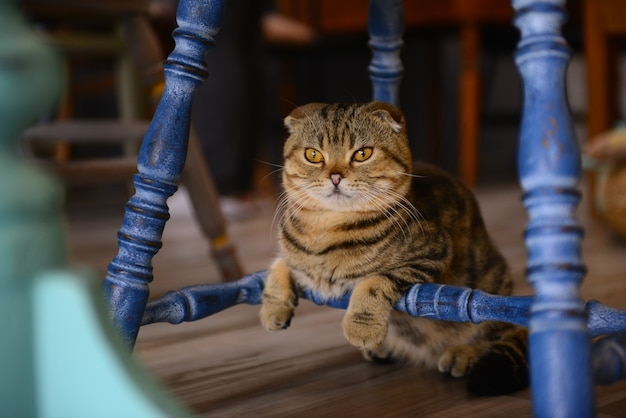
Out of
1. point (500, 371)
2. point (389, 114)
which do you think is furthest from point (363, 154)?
point (500, 371)

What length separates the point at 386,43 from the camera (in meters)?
1.21

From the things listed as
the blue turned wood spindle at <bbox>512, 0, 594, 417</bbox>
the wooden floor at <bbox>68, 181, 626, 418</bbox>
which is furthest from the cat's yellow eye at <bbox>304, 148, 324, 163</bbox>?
the blue turned wood spindle at <bbox>512, 0, 594, 417</bbox>

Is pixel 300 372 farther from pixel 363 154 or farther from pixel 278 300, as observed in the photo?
pixel 363 154

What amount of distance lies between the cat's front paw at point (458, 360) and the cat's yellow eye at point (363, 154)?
0.31 m

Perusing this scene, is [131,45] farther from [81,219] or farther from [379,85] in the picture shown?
[81,219]

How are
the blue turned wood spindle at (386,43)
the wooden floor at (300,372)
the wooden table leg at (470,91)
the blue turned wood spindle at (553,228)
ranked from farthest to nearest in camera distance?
1. the wooden table leg at (470,91)
2. the blue turned wood spindle at (386,43)
3. the wooden floor at (300,372)
4. the blue turned wood spindle at (553,228)

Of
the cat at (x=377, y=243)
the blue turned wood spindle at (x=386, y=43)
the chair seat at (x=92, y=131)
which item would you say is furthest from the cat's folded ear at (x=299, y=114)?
the chair seat at (x=92, y=131)

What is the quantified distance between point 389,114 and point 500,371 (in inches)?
14.8

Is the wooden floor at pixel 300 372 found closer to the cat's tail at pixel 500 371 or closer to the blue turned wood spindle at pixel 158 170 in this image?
the cat's tail at pixel 500 371

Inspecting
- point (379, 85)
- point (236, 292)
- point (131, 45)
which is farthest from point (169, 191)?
point (131, 45)

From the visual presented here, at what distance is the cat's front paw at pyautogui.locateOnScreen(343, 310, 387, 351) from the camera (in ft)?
3.11

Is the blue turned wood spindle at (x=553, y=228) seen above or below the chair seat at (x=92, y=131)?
below

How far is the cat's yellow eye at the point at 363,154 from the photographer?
3.50ft

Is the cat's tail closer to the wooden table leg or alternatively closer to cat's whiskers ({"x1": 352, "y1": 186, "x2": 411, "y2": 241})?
cat's whiskers ({"x1": 352, "y1": 186, "x2": 411, "y2": 241})
